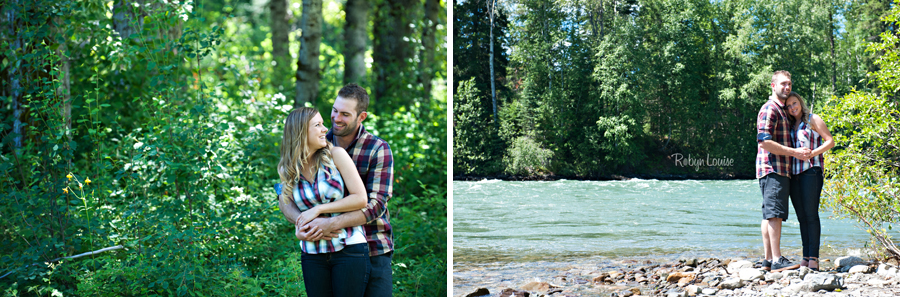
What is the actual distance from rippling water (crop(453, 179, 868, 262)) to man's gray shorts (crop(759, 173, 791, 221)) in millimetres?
77

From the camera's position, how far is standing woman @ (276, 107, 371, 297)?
8.76 ft

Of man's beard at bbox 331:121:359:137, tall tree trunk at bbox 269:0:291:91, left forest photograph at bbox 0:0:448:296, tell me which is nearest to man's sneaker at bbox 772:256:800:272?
left forest photograph at bbox 0:0:448:296

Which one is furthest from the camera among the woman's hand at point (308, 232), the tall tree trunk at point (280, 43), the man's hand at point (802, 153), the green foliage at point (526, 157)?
the tall tree trunk at point (280, 43)

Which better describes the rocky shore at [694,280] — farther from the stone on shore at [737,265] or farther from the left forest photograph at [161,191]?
the left forest photograph at [161,191]

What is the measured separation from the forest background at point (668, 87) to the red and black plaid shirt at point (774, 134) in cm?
7

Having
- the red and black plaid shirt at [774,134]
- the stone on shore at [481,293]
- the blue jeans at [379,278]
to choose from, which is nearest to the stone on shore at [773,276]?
the red and black plaid shirt at [774,134]

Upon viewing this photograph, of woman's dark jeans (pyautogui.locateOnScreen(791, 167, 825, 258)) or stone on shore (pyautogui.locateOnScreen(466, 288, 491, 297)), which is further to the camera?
stone on shore (pyautogui.locateOnScreen(466, 288, 491, 297))

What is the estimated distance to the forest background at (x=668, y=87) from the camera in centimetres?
403

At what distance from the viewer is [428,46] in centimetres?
1111

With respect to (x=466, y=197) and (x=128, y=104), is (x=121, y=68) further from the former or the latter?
(x=466, y=197)

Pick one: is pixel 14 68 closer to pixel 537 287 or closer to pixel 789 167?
pixel 537 287

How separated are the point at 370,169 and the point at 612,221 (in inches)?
75.3

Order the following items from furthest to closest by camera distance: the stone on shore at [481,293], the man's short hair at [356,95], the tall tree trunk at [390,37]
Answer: the tall tree trunk at [390,37] → the stone on shore at [481,293] → the man's short hair at [356,95]

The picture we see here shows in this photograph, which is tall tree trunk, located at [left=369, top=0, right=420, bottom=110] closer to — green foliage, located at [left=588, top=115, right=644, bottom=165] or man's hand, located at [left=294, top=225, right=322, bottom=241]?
green foliage, located at [left=588, top=115, right=644, bottom=165]
